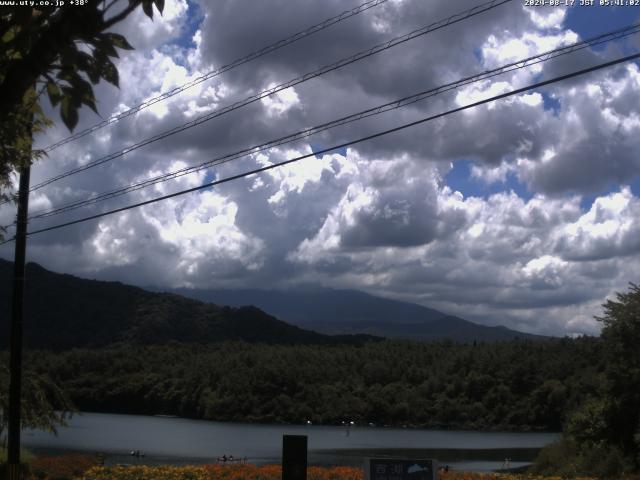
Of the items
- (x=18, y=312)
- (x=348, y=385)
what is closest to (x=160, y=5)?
(x=18, y=312)

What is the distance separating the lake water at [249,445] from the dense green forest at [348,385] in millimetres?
12567

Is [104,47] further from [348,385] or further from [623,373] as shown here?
[348,385]

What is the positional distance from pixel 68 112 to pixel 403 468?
7.00 meters

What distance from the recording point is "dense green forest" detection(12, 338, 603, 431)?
104 meters

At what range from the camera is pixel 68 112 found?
14.8 feet

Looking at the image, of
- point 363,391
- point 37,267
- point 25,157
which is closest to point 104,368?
point 363,391

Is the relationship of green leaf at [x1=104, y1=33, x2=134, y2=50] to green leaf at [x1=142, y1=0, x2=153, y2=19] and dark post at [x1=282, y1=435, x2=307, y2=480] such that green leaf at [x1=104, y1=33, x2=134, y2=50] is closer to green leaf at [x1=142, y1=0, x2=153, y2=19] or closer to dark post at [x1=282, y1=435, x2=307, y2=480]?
green leaf at [x1=142, y1=0, x2=153, y2=19]

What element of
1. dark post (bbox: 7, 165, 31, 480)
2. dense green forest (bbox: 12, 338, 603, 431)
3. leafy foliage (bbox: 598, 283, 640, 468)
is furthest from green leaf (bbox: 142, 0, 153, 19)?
dense green forest (bbox: 12, 338, 603, 431)

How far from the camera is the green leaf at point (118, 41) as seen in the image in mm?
4438

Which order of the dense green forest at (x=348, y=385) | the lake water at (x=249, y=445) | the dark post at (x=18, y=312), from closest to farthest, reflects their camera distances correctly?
the dark post at (x=18, y=312)
the lake water at (x=249, y=445)
the dense green forest at (x=348, y=385)

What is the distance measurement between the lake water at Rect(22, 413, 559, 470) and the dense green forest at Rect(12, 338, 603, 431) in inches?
495

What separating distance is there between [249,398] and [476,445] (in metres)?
46.9

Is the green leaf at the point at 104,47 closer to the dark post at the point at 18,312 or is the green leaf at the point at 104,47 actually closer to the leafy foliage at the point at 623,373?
the dark post at the point at 18,312

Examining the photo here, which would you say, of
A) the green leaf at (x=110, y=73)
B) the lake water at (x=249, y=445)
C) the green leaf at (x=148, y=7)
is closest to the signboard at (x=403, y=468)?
the green leaf at (x=110, y=73)
